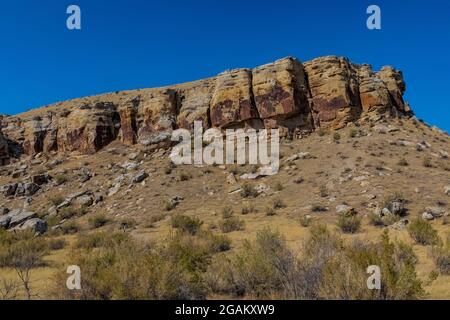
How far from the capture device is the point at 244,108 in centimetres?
3372

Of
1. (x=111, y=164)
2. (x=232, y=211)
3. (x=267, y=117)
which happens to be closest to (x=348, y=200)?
(x=232, y=211)

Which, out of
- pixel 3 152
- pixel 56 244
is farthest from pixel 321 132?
pixel 3 152

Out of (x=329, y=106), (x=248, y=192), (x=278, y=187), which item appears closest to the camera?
(x=278, y=187)

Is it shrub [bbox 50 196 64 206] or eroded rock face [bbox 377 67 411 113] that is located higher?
eroded rock face [bbox 377 67 411 113]

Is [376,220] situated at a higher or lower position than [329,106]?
lower

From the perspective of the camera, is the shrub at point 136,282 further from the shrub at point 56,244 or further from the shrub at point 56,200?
the shrub at point 56,200

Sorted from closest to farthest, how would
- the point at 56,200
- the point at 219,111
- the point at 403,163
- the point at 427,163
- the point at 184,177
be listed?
1. the point at 403,163
2. the point at 427,163
3. the point at 56,200
4. the point at 184,177
5. the point at 219,111

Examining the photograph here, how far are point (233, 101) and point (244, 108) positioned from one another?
4.57ft

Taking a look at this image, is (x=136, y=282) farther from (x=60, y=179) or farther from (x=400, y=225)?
(x=60, y=179)

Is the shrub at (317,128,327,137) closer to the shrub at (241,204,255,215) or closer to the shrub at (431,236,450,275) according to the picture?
the shrub at (241,204,255,215)

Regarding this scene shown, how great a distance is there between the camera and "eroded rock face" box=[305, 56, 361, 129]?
109 feet

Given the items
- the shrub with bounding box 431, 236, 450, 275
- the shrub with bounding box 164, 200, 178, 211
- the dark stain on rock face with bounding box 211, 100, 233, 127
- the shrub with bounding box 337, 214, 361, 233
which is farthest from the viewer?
the dark stain on rock face with bounding box 211, 100, 233, 127

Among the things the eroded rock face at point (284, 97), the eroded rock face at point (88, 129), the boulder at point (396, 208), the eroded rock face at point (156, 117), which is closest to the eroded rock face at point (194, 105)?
the eroded rock face at point (156, 117)

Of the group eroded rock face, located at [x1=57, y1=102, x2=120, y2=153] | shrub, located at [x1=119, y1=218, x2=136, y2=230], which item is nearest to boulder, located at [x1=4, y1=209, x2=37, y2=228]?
shrub, located at [x1=119, y1=218, x2=136, y2=230]
